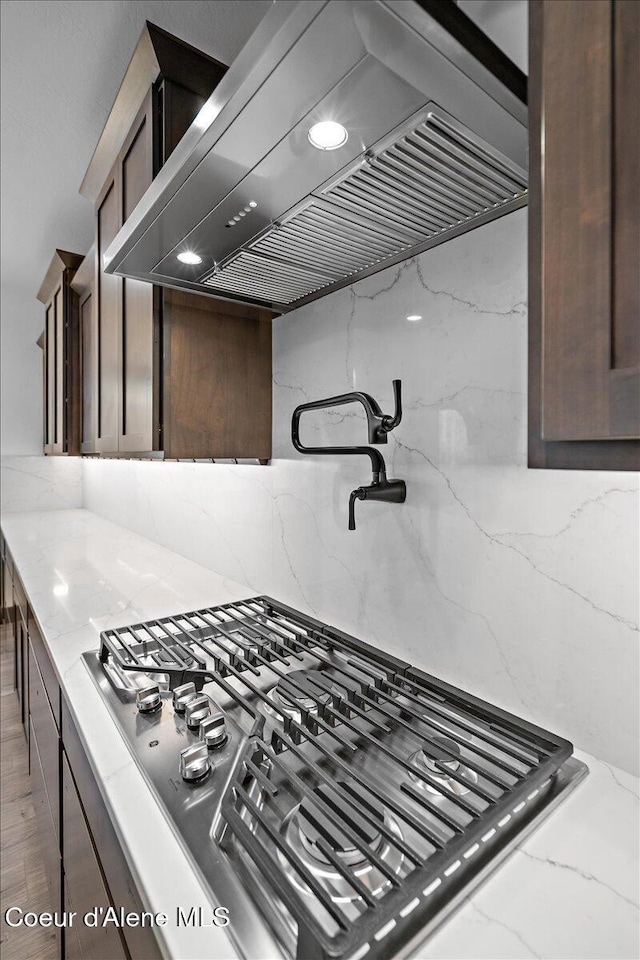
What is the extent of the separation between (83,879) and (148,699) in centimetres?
37

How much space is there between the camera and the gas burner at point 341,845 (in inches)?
22.9

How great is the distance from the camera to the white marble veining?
157 inches

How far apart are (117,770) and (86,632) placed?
2.30 feet

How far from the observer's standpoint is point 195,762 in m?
0.76

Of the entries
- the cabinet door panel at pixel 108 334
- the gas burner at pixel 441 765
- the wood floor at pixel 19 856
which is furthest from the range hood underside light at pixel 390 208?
the wood floor at pixel 19 856

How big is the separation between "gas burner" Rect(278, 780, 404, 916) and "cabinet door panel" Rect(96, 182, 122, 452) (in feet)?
4.85

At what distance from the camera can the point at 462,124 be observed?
69cm

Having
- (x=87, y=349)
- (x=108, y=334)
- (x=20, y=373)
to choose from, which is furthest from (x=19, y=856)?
(x=20, y=373)

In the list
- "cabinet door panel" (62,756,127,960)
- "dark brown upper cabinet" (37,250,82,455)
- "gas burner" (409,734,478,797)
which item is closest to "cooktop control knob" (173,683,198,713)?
"cabinet door panel" (62,756,127,960)

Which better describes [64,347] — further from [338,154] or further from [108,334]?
[338,154]

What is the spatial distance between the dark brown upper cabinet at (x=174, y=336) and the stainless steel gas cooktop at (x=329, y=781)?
2.02 feet

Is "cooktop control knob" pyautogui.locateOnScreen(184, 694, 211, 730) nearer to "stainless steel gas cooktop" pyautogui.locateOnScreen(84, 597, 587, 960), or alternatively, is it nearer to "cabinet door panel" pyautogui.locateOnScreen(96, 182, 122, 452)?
"stainless steel gas cooktop" pyautogui.locateOnScreen(84, 597, 587, 960)

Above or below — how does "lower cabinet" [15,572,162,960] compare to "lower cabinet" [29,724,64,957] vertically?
above

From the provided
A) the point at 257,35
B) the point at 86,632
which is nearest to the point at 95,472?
the point at 86,632
